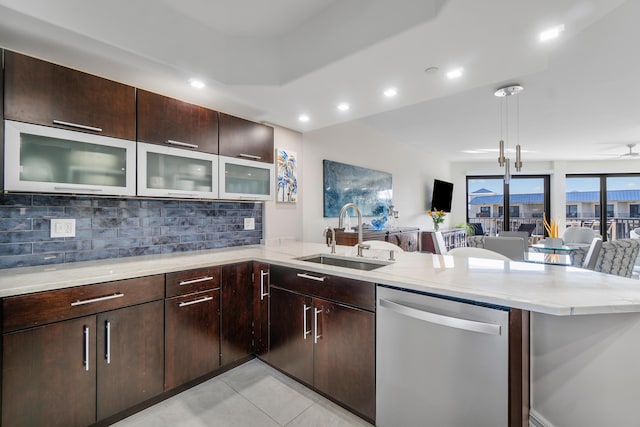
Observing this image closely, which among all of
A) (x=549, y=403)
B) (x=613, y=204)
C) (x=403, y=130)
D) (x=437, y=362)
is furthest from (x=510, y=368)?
(x=613, y=204)

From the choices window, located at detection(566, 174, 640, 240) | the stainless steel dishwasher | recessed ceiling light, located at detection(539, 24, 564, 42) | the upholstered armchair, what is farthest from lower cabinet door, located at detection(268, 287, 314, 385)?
window, located at detection(566, 174, 640, 240)

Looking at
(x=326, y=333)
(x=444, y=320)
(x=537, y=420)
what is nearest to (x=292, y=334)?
(x=326, y=333)

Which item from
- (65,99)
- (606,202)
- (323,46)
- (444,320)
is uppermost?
(323,46)

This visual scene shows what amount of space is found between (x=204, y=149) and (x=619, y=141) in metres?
7.13

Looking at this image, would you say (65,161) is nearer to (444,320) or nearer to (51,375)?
(51,375)

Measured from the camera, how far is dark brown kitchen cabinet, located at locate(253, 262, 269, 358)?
85.6 inches

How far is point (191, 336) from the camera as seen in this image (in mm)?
1911

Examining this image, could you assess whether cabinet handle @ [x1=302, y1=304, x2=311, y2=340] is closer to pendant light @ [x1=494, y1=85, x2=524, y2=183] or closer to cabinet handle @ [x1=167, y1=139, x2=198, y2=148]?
cabinet handle @ [x1=167, y1=139, x2=198, y2=148]

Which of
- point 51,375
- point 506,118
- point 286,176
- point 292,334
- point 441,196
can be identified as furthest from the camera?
point 441,196

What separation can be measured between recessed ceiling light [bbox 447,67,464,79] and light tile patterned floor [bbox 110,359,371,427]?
2.25 m

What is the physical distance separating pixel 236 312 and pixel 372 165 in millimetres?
3457

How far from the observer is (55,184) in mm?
1604

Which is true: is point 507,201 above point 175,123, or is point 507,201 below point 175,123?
below

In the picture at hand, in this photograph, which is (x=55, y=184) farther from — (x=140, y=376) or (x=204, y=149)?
(x=140, y=376)
